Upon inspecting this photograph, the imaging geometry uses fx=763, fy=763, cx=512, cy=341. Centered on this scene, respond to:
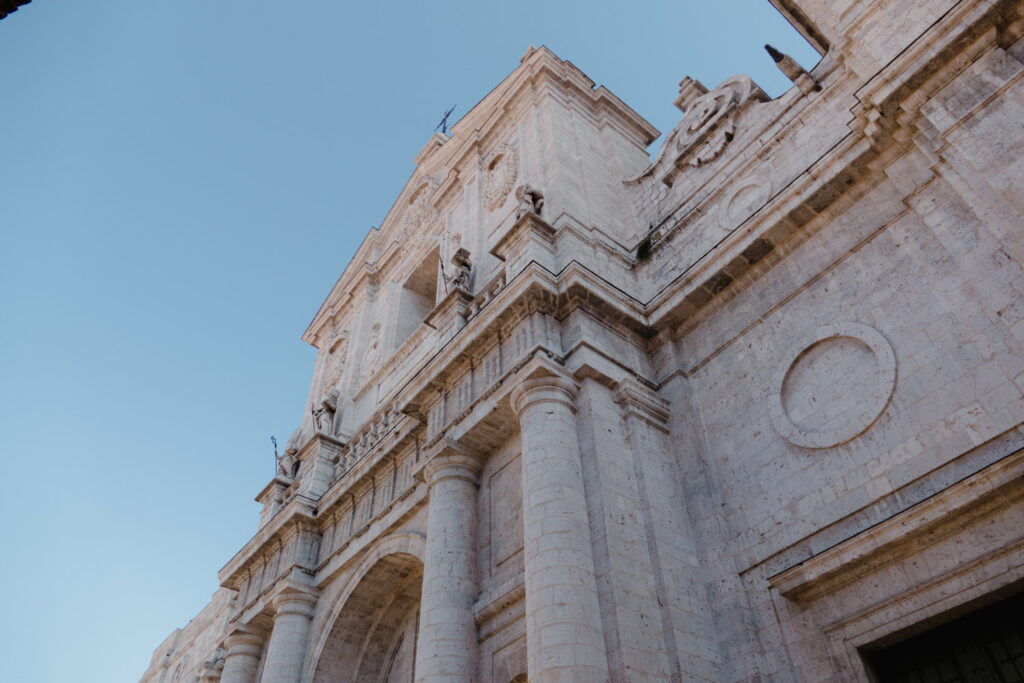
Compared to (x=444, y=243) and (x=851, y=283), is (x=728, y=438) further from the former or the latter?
(x=444, y=243)

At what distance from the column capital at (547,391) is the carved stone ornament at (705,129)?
520cm

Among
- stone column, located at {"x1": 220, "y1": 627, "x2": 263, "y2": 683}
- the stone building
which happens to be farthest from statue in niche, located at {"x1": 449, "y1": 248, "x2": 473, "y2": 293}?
stone column, located at {"x1": 220, "y1": 627, "x2": 263, "y2": 683}

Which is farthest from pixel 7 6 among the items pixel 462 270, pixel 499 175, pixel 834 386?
pixel 499 175

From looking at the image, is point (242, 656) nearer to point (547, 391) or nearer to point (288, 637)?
point (288, 637)

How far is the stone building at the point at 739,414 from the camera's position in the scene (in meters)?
7.26

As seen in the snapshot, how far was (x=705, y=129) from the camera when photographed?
13000 millimetres

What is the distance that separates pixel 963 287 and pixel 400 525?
30.4 feet

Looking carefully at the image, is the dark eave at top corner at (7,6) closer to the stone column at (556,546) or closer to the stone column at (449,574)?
the stone column at (556,546)

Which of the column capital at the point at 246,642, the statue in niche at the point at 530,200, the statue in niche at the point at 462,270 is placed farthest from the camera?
the column capital at the point at 246,642

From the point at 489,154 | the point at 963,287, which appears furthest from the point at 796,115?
the point at 489,154

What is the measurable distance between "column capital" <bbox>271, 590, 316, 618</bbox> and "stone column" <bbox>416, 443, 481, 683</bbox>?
4.80m

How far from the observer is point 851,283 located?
9.12m

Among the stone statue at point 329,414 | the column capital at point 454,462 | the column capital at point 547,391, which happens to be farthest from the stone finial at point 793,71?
the stone statue at point 329,414

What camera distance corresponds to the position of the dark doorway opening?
660 cm
